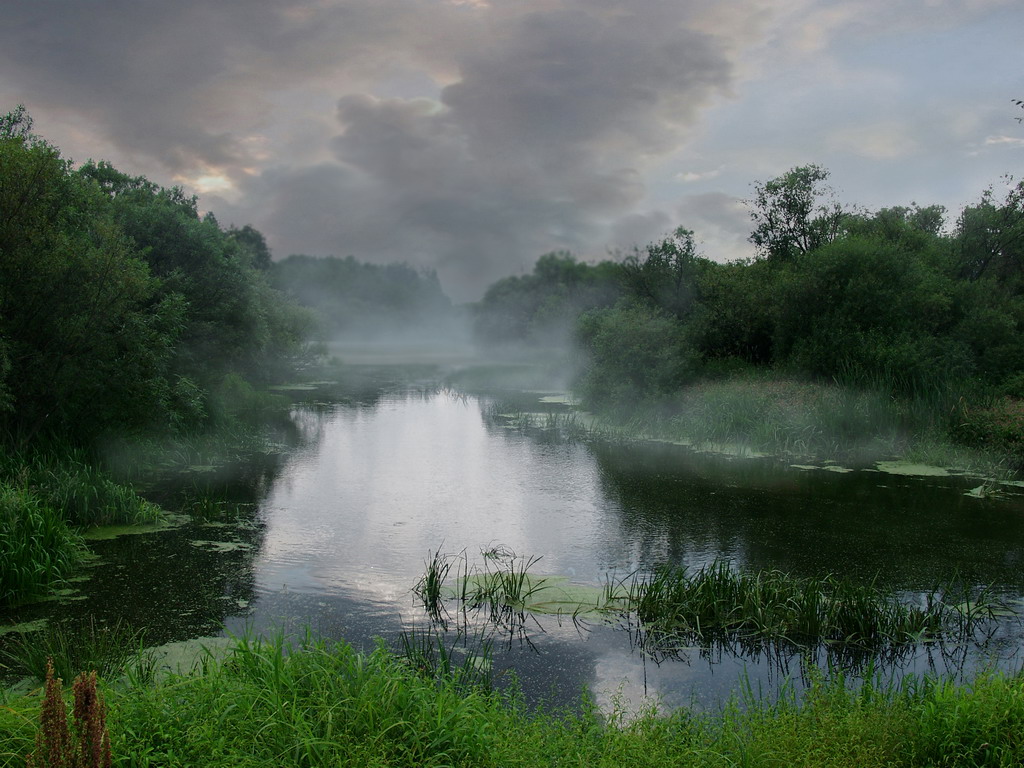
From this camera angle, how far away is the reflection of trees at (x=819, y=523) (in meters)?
8.69

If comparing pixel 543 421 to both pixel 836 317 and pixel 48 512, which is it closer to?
pixel 836 317

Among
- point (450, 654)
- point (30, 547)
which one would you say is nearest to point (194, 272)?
point (30, 547)

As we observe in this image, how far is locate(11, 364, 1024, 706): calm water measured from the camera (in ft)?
21.1

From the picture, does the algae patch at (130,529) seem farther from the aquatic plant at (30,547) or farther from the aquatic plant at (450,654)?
the aquatic plant at (450,654)

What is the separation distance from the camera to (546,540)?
982cm

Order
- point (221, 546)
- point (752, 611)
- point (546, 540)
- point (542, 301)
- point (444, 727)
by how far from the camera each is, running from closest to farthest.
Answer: point (444, 727) < point (752, 611) < point (221, 546) < point (546, 540) < point (542, 301)

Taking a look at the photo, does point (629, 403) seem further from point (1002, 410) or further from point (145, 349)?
point (145, 349)

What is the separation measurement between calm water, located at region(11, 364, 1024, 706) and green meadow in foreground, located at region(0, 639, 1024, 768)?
977mm

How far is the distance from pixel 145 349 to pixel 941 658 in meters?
11.6

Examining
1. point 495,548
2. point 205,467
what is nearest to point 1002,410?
point 495,548

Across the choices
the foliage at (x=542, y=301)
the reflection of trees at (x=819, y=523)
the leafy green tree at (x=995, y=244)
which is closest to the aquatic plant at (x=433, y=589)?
the reflection of trees at (x=819, y=523)

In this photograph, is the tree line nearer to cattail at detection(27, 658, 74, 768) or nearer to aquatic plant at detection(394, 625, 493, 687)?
aquatic plant at detection(394, 625, 493, 687)

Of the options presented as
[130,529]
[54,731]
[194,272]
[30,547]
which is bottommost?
[130,529]

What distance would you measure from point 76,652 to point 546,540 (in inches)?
223
